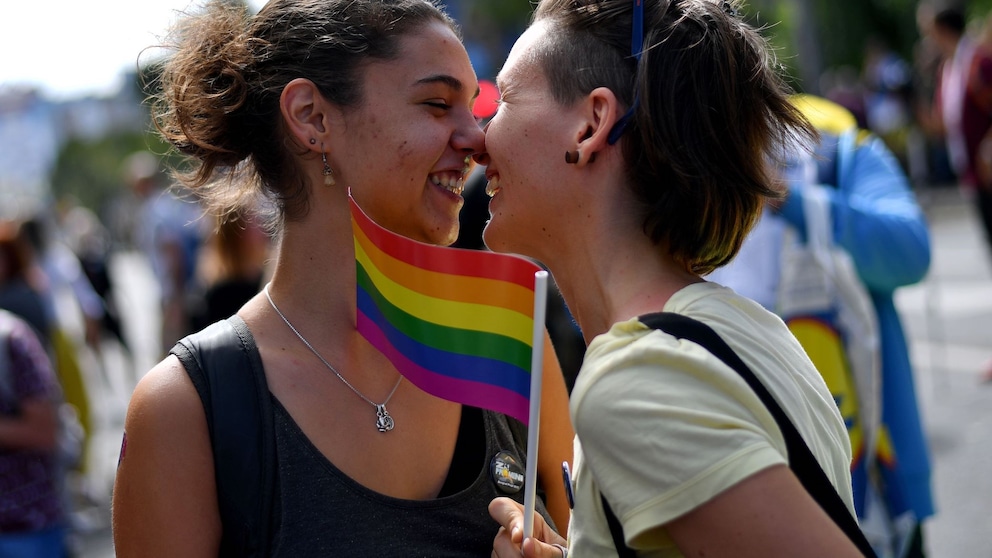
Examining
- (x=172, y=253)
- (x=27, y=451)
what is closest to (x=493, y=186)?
(x=27, y=451)

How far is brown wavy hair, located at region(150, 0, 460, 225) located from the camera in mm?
2154

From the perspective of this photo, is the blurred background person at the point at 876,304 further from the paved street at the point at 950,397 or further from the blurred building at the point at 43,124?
the blurred building at the point at 43,124

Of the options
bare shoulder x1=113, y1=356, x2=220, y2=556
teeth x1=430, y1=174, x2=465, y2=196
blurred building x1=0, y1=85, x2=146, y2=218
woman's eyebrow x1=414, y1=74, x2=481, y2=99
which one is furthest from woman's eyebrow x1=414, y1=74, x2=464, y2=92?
blurred building x1=0, y1=85, x2=146, y2=218

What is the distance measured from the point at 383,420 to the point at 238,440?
1.07ft

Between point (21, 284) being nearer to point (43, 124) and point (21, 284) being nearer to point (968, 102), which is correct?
point (968, 102)

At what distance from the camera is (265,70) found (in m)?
2.18

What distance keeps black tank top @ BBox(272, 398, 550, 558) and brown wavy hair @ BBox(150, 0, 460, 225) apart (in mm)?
578

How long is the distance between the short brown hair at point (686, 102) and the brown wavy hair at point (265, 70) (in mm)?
566

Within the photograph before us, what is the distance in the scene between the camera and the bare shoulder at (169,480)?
1812 mm

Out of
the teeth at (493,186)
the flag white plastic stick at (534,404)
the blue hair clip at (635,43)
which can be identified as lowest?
the flag white plastic stick at (534,404)

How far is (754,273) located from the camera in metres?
3.63

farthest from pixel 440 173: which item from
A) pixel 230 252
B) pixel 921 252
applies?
pixel 230 252

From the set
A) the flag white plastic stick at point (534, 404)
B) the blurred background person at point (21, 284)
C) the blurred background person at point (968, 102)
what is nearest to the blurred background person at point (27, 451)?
the blurred background person at point (21, 284)

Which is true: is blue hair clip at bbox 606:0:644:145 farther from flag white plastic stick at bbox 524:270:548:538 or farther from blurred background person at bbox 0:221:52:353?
blurred background person at bbox 0:221:52:353
